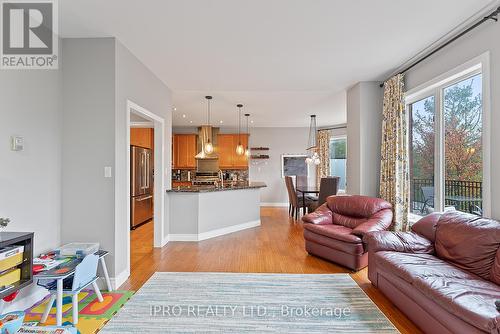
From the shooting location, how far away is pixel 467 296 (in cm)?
173

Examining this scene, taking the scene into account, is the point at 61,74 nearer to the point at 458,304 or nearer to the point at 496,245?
the point at 458,304

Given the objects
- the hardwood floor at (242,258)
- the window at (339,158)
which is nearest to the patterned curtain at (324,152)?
the window at (339,158)

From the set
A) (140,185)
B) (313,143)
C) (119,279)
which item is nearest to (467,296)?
(119,279)

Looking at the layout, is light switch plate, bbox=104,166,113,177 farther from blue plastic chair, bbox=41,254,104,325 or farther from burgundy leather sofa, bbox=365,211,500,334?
burgundy leather sofa, bbox=365,211,500,334

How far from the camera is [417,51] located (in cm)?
311

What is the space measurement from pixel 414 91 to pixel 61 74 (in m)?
4.40

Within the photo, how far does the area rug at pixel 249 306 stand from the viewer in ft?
6.85

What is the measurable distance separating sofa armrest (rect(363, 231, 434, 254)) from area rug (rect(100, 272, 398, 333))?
0.53m

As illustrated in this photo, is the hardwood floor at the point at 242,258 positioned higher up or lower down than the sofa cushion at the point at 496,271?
lower down

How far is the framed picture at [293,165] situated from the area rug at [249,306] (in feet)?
18.2

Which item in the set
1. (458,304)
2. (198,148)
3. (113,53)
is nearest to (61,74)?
(113,53)

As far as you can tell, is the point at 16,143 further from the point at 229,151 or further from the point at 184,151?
the point at 229,151

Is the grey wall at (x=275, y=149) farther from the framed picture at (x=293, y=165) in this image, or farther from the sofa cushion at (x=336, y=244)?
the sofa cushion at (x=336, y=244)
